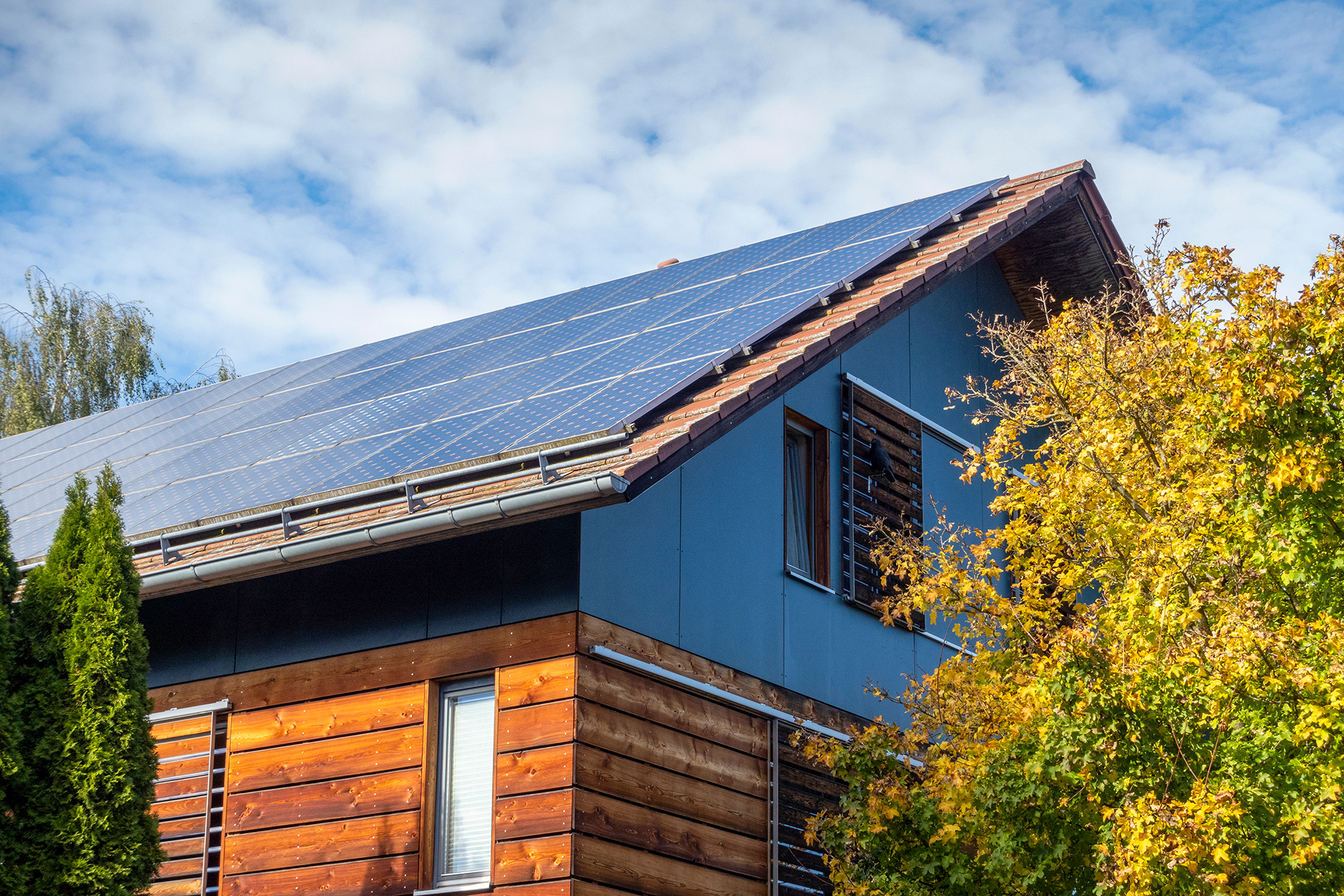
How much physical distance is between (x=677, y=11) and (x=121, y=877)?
11223 millimetres

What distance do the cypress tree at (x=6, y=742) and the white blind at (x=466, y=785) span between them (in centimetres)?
279

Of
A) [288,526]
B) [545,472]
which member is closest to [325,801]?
[288,526]

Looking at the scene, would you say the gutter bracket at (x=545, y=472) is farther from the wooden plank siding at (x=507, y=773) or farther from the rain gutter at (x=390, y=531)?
the wooden plank siding at (x=507, y=773)

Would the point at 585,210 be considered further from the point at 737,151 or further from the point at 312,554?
the point at 312,554

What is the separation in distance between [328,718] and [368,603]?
2.79 feet

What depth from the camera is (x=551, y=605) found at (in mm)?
9570

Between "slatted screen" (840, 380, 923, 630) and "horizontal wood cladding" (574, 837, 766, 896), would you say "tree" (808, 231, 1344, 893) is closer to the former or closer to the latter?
"horizontal wood cladding" (574, 837, 766, 896)

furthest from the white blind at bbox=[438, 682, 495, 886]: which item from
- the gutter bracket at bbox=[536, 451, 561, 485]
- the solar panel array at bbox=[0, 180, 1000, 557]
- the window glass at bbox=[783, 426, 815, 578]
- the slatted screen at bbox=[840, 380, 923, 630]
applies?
the slatted screen at bbox=[840, 380, 923, 630]

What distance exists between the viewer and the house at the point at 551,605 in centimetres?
931

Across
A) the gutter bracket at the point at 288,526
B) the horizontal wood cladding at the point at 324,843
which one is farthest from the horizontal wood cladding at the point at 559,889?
the gutter bracket at the point at 288,526

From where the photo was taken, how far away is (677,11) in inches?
631

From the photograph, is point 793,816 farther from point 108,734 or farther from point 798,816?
point 108,734

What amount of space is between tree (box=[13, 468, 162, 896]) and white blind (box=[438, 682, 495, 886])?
208cm

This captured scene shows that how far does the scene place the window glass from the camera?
476 inches
